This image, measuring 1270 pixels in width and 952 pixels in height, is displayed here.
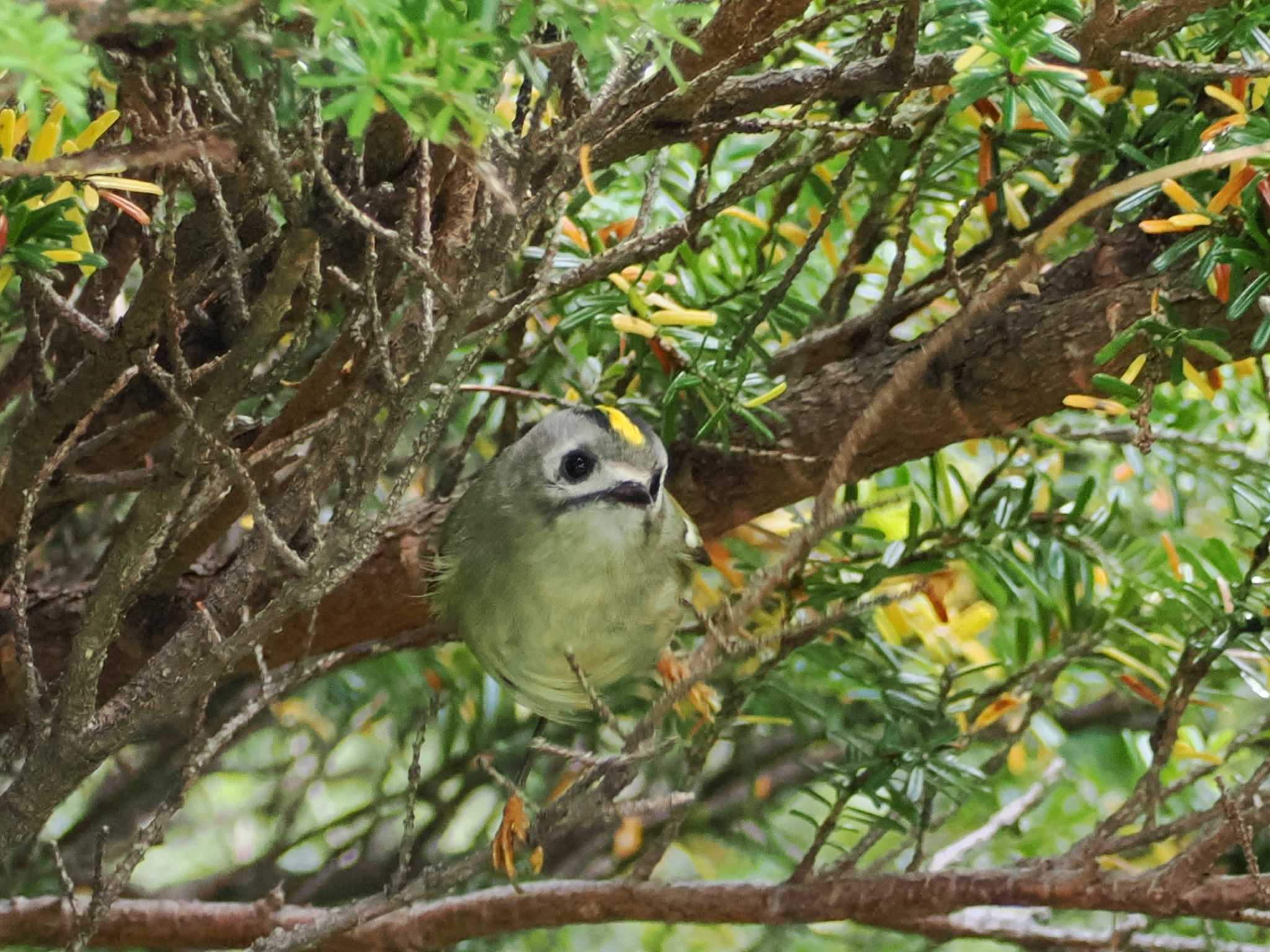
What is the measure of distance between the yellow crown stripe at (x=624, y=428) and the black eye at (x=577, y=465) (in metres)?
0.08

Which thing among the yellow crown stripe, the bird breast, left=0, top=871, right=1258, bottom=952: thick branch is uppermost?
the yellow crown stripe

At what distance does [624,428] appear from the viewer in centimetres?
116

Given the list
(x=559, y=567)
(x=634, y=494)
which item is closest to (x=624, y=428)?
(x=634, y=494)

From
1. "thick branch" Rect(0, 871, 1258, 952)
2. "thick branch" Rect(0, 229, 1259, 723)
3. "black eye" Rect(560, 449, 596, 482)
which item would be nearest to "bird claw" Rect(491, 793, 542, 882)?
"thick branch" Rect(0, 871, 1258, 952)

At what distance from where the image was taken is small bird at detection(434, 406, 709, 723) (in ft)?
4.21

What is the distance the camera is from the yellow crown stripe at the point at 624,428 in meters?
1.16

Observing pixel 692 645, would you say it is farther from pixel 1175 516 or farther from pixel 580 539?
pixel 1175 516

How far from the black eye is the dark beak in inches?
2.1

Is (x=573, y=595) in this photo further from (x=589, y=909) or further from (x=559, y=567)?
(x=589, y=909)

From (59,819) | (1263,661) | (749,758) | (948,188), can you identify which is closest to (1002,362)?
(948,188)

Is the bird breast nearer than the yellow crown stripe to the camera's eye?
No

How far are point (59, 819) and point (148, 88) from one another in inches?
66.6

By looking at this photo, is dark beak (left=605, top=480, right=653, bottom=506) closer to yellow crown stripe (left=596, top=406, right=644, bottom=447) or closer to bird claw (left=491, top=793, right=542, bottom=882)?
yellow crown stripe (left=596, top=406, right=644, bottom=447)

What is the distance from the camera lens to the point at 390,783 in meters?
2.13
